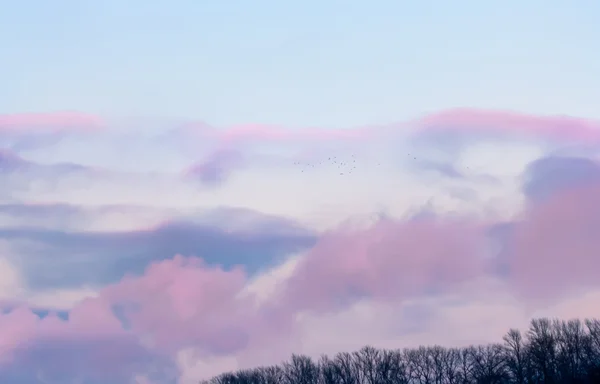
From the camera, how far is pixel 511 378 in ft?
651

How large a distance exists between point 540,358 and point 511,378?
7990 millimetres

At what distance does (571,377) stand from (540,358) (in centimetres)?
1586

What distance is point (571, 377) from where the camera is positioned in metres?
178

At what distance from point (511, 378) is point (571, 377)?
2167 centimetres

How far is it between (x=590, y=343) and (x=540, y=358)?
36.7 ft

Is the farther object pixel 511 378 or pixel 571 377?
pixel 511 378

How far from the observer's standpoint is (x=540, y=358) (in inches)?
7628

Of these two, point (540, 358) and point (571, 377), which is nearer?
point (571, 377)

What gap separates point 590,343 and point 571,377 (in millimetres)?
21147

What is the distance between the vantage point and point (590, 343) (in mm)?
197000

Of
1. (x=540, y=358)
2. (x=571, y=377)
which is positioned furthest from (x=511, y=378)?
(x=571, y=377)

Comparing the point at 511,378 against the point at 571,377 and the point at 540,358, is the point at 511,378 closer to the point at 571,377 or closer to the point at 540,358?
the point at 540,358
